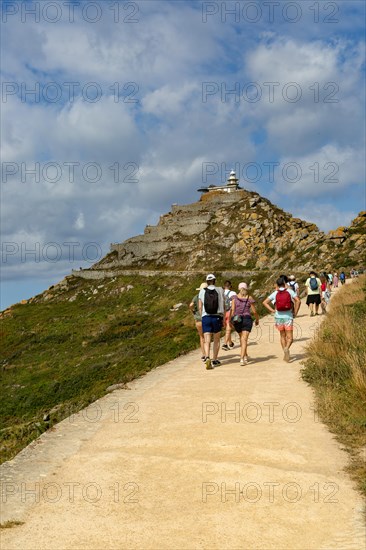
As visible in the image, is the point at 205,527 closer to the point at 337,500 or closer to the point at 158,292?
the point at 337,500

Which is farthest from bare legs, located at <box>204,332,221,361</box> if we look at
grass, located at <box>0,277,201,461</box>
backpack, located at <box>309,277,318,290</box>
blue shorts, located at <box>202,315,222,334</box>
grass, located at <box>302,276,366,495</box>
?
backpack, located at <box>309,277,318,290</box>

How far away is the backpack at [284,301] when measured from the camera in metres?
13.2

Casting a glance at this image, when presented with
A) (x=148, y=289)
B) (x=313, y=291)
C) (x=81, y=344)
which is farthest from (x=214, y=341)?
(x=148, y=289)

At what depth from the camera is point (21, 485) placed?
6.18m

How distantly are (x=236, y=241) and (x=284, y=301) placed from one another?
54.3 meters

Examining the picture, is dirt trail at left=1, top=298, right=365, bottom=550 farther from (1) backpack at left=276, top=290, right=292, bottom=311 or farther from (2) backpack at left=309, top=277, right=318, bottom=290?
(2) backpack at left=309, top=277, right=318, bottom=290

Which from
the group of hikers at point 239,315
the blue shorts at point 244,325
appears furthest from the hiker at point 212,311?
the blue shorts at point 244,325

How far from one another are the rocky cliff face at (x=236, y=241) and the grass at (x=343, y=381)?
3413 centimetres

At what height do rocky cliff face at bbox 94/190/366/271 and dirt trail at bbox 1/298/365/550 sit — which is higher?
rocky cliff face at bbox 94/190/366/271

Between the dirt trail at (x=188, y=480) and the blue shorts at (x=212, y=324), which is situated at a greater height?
the blue shorts at (x=212, y=324)

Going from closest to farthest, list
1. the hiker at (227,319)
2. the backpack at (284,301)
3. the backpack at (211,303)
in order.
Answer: the backpack at (211,303)
the backpack at (284,301)
the hiker at (227,319)

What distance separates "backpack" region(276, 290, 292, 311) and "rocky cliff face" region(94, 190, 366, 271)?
34.0 meters

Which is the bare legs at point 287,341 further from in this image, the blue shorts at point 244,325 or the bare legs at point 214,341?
the bare legs at point 214,341

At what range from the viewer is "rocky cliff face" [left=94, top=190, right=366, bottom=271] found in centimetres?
5334
